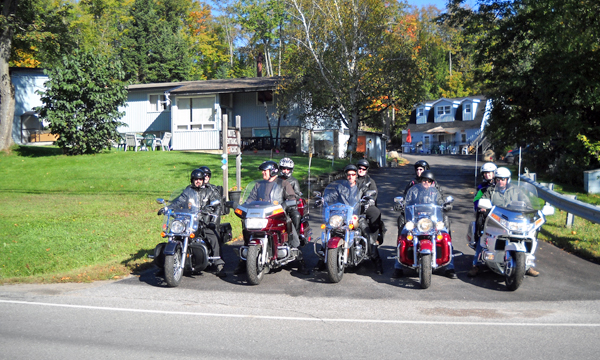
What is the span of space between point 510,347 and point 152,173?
18064 mm

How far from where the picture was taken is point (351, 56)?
2942 cm

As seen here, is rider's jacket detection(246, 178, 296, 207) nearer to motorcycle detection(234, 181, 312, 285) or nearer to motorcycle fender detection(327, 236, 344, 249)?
motorcycle detection(234, 181, 312, 285)

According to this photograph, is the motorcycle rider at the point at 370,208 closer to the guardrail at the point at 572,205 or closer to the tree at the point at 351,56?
the guardrail at the point at 572,205

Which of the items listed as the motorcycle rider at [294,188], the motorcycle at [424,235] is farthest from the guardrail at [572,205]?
the motorcycle rider at [294,188]

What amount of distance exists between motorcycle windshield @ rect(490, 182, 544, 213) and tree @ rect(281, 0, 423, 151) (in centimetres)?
2098

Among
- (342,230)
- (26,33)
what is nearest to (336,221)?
(342,230)

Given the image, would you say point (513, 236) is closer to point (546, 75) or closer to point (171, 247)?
point (171, 247)

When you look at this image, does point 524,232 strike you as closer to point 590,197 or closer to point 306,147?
point 590,197

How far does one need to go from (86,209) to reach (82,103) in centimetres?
1304

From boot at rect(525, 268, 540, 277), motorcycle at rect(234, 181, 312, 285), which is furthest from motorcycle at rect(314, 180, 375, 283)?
boot at rect(525, 268, 540, 277)

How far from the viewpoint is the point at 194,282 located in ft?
30.1

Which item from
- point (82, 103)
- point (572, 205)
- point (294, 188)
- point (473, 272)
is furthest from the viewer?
point (82, 103)

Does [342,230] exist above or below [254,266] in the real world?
above

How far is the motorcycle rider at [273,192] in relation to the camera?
373 inches
